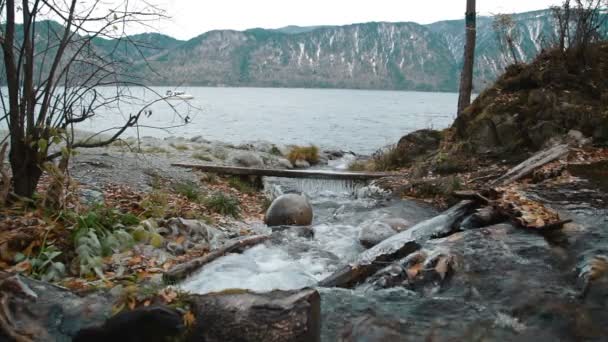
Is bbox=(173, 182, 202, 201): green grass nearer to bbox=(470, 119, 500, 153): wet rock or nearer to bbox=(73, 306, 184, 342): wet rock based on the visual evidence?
bbox=(73, 306, 184, 342): wet rock

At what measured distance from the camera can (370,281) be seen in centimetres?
585

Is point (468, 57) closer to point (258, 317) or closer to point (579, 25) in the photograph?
point (579, 25)

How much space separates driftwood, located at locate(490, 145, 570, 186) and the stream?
1.49 meters

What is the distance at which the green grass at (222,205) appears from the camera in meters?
9.38

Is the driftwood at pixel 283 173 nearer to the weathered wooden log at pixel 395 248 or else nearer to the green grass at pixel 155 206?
the green grass at pixel 155 206

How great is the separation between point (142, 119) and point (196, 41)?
13821 centimetres

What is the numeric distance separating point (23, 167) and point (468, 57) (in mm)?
13746

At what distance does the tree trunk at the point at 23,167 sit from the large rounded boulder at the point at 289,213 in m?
4.46

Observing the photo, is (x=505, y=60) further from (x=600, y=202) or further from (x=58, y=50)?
(x=58, y=50)

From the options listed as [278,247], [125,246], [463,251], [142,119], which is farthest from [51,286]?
[142,119]

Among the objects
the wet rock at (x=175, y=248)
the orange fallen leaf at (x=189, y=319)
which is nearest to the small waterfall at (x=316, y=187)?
the wet rock at (x=175, y=248)

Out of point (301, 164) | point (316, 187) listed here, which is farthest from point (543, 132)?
point (301, 164)

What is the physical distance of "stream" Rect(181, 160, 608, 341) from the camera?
4.49m

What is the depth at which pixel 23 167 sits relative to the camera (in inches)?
237
